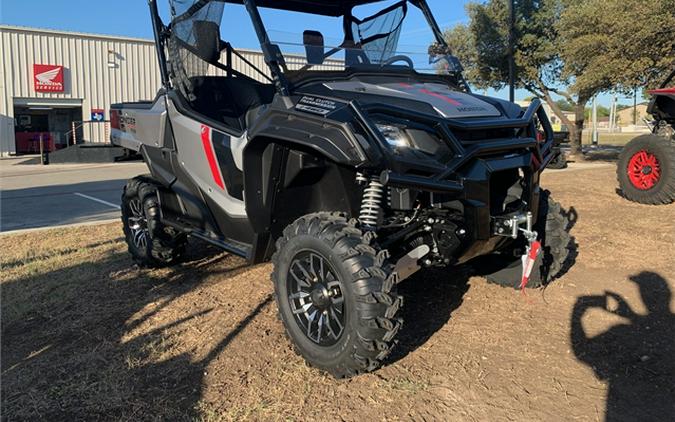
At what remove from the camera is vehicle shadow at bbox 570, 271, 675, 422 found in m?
2.93

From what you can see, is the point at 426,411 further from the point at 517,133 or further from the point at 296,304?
the point at 517,133

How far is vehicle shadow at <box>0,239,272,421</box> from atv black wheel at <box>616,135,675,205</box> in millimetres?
6419

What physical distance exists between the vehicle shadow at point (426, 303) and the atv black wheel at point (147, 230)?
90.9 inches

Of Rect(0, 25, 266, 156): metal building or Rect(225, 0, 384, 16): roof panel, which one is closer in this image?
Rect(225, 0, 384, 16): roof panel

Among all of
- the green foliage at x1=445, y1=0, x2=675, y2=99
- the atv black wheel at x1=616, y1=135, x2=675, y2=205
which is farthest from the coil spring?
the green foliage at x1=445, y1=0, x2=675, y2=99

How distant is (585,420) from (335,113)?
2.07 m

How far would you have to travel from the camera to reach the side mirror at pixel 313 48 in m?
3.96

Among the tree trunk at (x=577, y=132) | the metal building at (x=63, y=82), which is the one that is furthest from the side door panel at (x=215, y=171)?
the metal building at (x=63, y=82)

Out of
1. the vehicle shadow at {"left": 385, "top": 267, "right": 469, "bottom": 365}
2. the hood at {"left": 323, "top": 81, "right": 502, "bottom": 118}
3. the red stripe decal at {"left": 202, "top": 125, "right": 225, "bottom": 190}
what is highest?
the hood at {"left": 323, "top": 81, "right": 502, "bottom": 118}

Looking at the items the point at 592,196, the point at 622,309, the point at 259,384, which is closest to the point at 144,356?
the point at 259,384

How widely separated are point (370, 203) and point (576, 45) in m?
14.4

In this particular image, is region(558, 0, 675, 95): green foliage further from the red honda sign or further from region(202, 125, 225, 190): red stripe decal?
the red honda sign

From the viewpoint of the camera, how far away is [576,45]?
15.2 m

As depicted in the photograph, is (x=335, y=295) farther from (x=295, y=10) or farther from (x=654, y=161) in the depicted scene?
(x=654, y=161)
